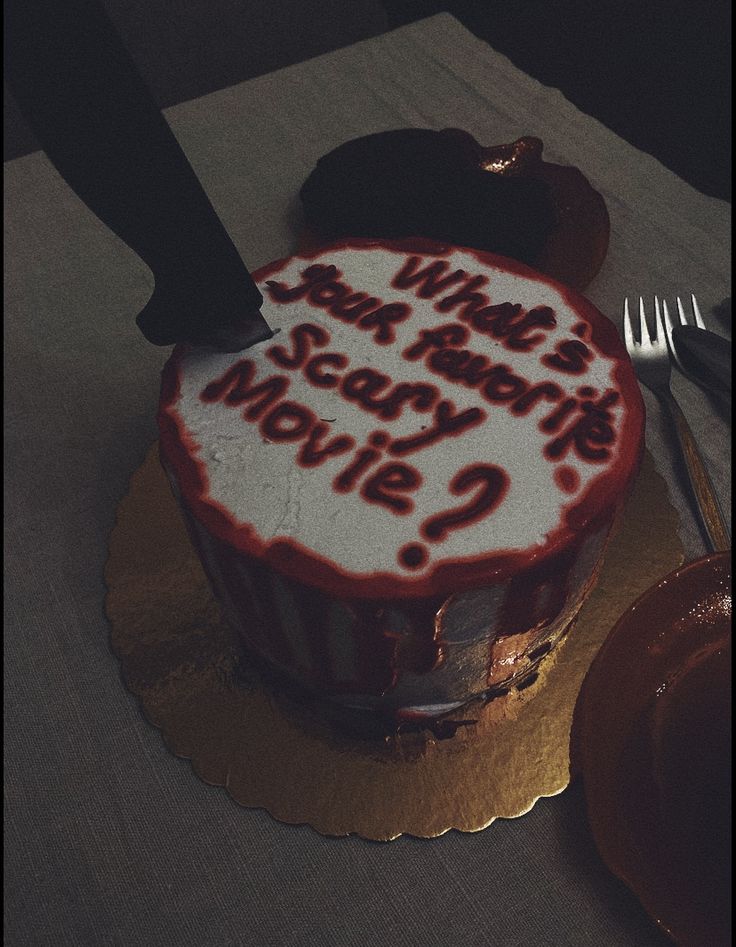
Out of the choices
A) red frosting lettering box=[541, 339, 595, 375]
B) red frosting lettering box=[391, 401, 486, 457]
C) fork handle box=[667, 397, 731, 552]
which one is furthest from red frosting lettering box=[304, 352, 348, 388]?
fork handle box=[667, 397, 731, 552]

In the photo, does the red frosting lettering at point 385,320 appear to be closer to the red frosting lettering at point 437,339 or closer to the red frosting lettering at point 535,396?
the red frosting lettering at point 437,339

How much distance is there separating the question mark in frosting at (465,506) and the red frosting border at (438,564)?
26mm

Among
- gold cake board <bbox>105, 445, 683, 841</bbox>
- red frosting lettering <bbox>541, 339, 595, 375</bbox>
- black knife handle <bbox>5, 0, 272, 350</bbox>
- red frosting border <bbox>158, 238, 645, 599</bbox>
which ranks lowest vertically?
gold cake board <bbox>105, 445, 683, 841</bbox>

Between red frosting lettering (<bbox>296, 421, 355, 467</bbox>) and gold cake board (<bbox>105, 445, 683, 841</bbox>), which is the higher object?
red frosting lettering (<bbox>296, 421, 355, 467</bbox>)

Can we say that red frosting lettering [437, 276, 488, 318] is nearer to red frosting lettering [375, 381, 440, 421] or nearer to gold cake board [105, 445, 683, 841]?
red frosting lettering [375, 381, 440, 421]

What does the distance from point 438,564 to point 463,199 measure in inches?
30.9

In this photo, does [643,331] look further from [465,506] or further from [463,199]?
[465,506]

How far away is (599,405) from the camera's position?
920 millimetres

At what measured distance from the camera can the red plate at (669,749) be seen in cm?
75

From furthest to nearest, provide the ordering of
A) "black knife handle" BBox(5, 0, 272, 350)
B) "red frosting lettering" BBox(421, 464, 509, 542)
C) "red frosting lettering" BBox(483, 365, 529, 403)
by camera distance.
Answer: "red frosting lettering" BBox(483, 365, 529, 403) < "red frosting lettering" BBox(421, 464, 509, 542) < "black knife handle" BBox(5, 0, 272, 350)

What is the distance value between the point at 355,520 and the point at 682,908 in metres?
0.46

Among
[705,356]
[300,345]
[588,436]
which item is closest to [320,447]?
[300,345]

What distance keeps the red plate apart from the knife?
1.39ft

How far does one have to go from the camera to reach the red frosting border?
79 centimetres
